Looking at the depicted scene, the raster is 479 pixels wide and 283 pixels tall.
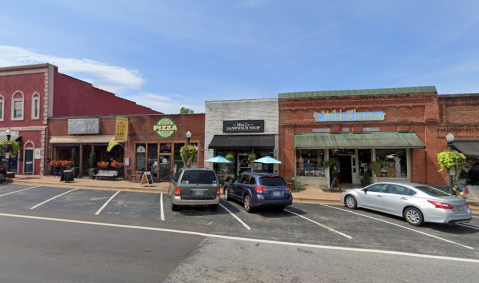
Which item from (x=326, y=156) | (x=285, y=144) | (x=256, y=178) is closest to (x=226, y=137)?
(x=285, y=144)

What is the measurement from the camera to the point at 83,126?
782 inches

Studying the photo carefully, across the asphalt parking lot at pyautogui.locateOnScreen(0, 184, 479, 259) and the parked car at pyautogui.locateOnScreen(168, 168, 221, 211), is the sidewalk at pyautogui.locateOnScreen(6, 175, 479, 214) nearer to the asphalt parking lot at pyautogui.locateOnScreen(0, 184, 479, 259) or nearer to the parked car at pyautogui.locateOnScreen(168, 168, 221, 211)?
the asphalt parking lot at pyautogui.locateOnScreen(0, 184, 479, 259)

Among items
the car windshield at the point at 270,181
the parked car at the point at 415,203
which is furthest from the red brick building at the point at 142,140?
the parked car at the point at 415,203

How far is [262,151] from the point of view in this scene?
55.3ft

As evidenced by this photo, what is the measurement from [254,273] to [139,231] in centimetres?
397

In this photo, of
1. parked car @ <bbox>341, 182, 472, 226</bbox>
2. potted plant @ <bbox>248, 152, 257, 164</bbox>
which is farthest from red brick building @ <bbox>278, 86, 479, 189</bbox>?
parked car @ <bbox>341, 182, 472, 226</bbox>

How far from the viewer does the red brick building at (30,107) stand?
827 inches

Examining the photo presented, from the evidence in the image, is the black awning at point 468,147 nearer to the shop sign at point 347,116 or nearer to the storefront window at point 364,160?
the shop sign at point 347,116

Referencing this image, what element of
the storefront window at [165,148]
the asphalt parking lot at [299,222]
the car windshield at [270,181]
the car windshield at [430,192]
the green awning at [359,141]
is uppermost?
the green awning at [359,141]

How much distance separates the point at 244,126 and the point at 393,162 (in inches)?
389

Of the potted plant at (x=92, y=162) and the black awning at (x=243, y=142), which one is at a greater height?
the black awning at (x=243, y=142)

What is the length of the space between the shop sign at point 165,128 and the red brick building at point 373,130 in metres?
8.01

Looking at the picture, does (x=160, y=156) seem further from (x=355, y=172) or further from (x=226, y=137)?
(x=355, y=172)

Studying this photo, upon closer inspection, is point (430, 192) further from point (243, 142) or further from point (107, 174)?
point (107, 174)
